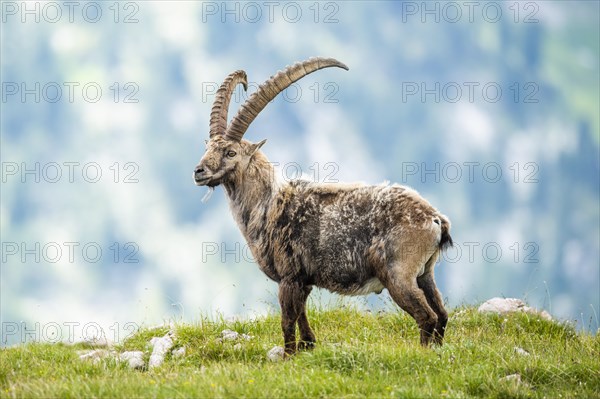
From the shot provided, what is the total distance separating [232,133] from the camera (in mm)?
10734

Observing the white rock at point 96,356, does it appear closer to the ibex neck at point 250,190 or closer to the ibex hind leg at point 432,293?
the ibex neck at point 250,190

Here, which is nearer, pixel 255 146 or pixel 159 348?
pixel 255 146

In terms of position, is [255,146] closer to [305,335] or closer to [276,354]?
[305,335]

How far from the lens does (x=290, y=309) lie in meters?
10.2

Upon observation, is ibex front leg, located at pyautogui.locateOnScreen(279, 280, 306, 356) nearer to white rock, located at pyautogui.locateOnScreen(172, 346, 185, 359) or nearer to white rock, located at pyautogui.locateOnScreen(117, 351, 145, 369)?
white rock, located at pyautogui.locateOnScreen(172, 346, 185, 359)

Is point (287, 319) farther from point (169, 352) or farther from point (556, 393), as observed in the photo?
point (556, 393)

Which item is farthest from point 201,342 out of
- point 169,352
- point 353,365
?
point 353,365

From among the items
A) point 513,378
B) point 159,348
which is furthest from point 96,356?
point 513,378

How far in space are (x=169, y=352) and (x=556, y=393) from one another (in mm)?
5701

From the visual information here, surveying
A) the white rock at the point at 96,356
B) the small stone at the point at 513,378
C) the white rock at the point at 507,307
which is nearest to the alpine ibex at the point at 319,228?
the small stone at the point at 513,378

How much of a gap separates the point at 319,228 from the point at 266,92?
7.05 ft

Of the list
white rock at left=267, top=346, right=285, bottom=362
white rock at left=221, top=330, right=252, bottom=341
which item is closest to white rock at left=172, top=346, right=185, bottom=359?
white rock at left=221, top=330, right=252, bottom=341

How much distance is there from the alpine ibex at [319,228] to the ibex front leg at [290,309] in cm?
1

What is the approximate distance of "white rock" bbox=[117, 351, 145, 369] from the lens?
10.8 meters
